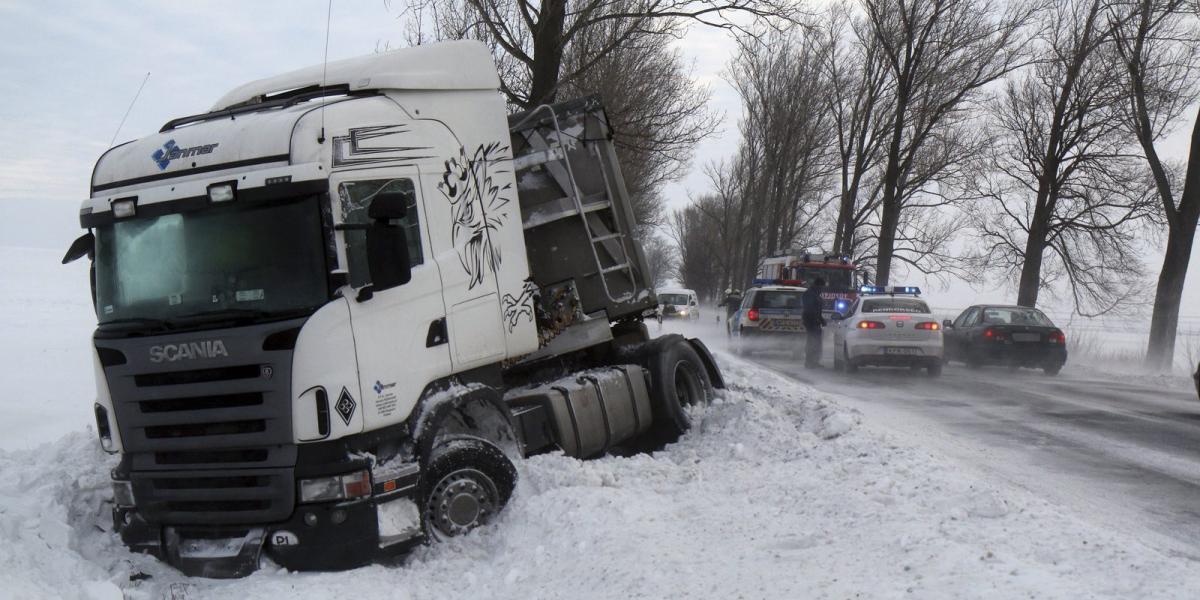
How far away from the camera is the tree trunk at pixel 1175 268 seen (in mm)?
23266

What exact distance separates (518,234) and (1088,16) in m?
23.6

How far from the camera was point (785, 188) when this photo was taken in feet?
167

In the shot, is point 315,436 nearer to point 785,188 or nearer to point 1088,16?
point 1088,16

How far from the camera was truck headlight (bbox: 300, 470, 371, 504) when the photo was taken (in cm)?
544

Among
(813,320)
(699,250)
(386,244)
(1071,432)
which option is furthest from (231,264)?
(699,250)

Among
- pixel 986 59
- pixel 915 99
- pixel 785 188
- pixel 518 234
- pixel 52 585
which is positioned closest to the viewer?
pixel 52 585

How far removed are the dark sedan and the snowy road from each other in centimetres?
132

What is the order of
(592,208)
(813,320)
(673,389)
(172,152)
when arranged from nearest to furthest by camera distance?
(172,152)
(592,208)
(673,389)
(813,320)

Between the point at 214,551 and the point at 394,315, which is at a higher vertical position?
the point at 394,315

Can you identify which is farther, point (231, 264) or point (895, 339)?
point (895, 339)

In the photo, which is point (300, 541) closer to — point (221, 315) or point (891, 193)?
point (221, 315)

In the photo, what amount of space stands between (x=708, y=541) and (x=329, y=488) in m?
2.21

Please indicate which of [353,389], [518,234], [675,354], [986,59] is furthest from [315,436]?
[986,59]

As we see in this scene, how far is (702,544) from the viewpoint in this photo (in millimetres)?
5688
